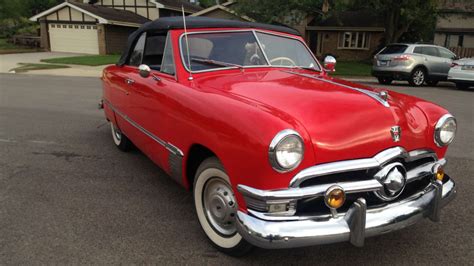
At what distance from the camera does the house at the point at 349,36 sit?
30438mm

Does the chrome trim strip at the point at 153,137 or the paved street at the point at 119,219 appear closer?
the paved street at the point at 119,219

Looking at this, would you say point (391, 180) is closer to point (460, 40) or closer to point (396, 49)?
point (396, 49)

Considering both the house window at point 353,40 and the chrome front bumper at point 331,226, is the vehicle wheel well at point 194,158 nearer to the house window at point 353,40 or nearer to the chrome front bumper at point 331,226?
the chrome front bumper at point 331,226

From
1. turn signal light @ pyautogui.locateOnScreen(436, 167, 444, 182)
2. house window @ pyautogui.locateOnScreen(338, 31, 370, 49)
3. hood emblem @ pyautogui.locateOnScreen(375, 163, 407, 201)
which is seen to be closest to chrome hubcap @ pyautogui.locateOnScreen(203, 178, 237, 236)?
hood emblem @ pyautogui.locateOnScreen(375, 163, 407, 201)

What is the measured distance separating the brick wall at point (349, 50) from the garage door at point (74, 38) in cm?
1800

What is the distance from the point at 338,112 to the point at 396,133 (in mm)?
416

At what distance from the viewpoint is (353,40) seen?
1233 inches

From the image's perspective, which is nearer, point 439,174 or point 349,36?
point 439,174

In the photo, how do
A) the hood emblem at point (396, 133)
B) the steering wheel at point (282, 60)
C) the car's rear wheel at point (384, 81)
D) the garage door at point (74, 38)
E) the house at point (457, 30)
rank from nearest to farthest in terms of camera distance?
the hood emblem at point (396, 133)
the steering wheel at point (282, 60)
the car's rear wheel at point (384, 81)
the house at point (457, 30)
the garage door at point (74, 38)

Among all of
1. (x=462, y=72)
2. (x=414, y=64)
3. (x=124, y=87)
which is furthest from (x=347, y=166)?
(x=414, y=64)

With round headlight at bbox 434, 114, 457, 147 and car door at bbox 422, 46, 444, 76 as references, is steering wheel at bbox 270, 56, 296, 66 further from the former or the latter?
car door at bbox 422, 46, 444, 76

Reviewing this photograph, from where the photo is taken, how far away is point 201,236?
3.20 m

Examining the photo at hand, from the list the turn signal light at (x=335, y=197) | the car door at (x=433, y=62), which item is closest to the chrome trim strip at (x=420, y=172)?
the turn signal light at (x=335, y=197)

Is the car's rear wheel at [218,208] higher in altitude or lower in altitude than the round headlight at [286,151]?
lower
